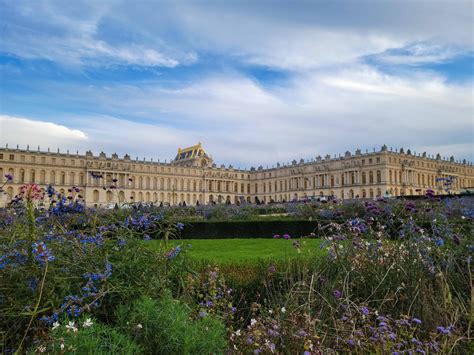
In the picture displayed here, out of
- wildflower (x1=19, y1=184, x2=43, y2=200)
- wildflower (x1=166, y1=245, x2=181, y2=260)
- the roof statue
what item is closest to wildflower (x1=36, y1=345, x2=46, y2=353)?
wildflower (x1=19, y1=184, x2=43, y2=200)

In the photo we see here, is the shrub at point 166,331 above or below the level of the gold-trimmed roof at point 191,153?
below

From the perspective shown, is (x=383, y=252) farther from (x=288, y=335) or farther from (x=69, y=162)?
(x=69, y=162)

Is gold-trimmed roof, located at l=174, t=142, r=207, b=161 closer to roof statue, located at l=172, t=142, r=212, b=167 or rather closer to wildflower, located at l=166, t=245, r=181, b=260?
roof statue, located at l=172, t=142, r=212, b=167

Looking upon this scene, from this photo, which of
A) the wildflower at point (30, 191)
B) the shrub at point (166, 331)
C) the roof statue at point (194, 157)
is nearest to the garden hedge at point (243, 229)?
the wildflower at point (30, 191)

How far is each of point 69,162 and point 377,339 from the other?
227 ft

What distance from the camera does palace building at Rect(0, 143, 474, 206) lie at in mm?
64625

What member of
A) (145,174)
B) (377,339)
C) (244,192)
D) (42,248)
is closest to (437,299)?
(377,339)

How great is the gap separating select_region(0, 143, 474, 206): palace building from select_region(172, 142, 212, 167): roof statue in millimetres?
198

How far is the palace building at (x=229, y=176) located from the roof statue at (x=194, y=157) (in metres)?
0.20

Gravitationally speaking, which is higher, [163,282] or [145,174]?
[145,174]

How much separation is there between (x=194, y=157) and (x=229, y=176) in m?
8.86

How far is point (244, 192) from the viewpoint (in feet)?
290

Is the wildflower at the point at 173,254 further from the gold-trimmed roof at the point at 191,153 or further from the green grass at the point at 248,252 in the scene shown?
the gold-trimmed roof at the point at 191,153

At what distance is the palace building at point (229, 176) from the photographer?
212ft
